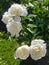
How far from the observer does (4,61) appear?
12.2 feet

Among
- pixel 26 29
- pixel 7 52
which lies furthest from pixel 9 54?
pixel 26 29

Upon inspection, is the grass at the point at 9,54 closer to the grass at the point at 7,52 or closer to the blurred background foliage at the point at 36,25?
the grass at the point at 7,52

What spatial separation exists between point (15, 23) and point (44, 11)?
879mm

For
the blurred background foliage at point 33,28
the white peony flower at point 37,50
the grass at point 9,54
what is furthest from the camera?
the blurred background foliage at point 33,28

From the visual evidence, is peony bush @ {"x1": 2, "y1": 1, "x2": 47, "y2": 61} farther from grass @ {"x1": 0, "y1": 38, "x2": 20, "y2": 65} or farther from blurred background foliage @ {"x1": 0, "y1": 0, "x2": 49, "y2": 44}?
grass @ {"x1": 0, "y1": 38, "x2": 20, "y2": 65}

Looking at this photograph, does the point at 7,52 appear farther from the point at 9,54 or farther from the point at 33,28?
the point at 33,28

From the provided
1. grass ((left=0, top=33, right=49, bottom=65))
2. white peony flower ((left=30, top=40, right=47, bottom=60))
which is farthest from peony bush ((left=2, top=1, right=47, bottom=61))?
grass ((left=0, top=33, right=49, bottom=65))

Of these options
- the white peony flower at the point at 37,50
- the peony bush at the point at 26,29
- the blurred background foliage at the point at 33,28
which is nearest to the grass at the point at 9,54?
the blurred background foliage at the point at 33,28

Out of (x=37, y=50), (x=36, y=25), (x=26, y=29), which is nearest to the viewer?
(x=37, y=50)

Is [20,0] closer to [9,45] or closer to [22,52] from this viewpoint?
[9,45]

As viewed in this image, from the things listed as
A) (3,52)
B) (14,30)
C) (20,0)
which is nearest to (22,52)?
(14,30)

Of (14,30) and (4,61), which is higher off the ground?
(14,30)

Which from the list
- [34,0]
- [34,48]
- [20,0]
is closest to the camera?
[34,48]

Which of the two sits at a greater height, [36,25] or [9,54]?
[36,25]
